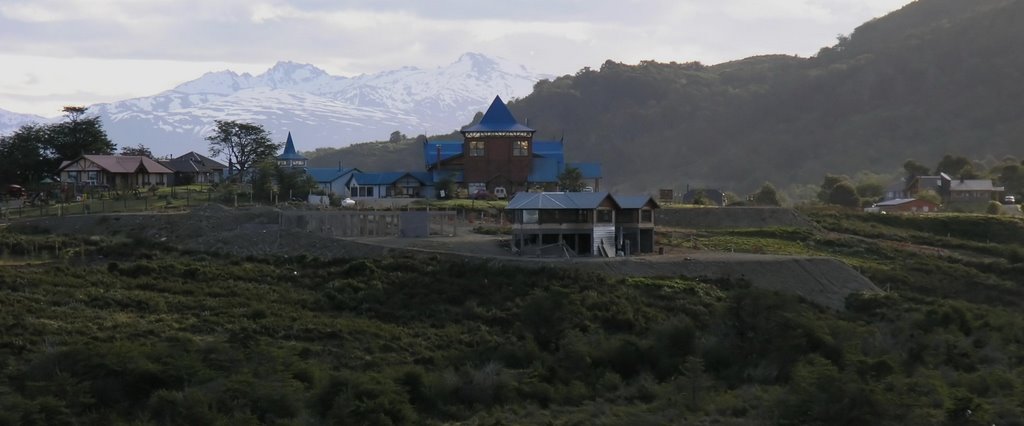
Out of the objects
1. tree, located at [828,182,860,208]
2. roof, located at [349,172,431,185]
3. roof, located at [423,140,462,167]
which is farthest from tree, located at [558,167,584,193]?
tree, located at [828,182,860,208]

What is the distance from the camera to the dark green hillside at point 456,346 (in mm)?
33562

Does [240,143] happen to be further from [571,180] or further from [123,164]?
[571,180]

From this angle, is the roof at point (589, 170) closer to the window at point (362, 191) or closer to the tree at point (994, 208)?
the window at point (362, 191)

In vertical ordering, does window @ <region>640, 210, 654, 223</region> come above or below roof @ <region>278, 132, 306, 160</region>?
below

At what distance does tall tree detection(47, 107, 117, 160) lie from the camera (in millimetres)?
85750

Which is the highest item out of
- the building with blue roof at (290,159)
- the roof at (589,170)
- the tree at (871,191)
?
the building with blue roof at (290,159)

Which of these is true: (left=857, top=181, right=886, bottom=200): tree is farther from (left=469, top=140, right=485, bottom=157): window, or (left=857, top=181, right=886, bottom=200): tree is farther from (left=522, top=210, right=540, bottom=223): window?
(left=522, top=210, right=540, bottom=223): window

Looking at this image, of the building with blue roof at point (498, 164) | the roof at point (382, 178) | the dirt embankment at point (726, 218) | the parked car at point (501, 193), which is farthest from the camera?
the building with blue roof at point (498, 164)

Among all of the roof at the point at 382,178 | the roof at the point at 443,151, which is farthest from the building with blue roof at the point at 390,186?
the roof at the point at 443,151

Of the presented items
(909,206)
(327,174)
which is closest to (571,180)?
(327,174)

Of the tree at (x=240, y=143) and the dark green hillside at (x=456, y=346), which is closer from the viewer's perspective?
the dark green hillside at (x=456, y=346)

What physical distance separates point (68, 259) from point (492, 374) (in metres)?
22.5

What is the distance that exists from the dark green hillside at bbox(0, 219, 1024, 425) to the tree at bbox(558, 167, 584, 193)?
2275cm

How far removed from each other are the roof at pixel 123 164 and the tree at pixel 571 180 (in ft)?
81.9
